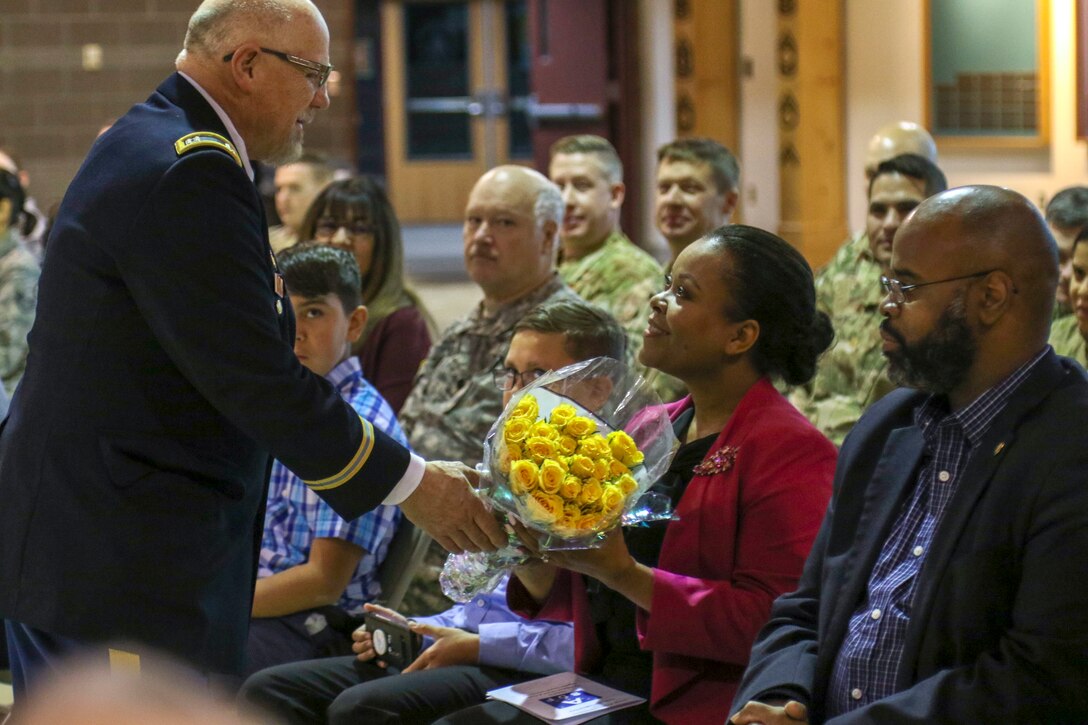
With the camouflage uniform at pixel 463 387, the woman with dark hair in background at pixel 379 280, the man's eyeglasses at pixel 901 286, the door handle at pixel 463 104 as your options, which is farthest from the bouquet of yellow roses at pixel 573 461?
the door handle at pixel 463 104

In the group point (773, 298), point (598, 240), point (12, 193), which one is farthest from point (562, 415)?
point (12, 193)

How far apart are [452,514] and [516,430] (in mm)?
218

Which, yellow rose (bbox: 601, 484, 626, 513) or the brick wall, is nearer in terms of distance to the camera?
yellow rose (bbox: 601, 484, 626, 513)

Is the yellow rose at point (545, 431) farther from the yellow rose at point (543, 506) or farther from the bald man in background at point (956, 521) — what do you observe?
the bald man in background at point (956, 521)

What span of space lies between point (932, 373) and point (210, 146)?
111cm

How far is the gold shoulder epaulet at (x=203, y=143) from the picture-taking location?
6.95ft

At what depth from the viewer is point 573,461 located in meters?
2.13

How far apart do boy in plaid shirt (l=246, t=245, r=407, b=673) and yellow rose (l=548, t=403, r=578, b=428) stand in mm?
743

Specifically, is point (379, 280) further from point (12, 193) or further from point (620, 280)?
point (12, 193)

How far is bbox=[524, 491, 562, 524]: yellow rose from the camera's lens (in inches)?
82.5

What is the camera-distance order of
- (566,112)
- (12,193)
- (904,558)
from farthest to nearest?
(566,112)
(12,193)
(904,558)

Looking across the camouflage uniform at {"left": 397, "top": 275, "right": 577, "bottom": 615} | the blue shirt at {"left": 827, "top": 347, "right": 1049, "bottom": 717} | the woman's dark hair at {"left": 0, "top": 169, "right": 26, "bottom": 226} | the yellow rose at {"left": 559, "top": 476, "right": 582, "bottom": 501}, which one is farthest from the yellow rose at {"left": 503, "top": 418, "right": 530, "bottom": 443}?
the woman's dark hair at {"left": 0, "top": 169, "right": 26, "bottom": 226}

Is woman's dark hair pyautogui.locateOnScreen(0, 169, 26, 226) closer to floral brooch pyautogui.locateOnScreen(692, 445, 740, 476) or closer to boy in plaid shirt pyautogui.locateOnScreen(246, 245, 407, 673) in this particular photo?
boy in plaid shirt pyautogui.locateOnScreen(246, 245, 407, 673)

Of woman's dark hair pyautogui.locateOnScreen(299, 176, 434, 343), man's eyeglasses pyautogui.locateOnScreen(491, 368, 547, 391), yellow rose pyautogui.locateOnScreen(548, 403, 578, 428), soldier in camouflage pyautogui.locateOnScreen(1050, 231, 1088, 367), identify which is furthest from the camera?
woman's dark hair pyautogui.locateOnScreen(299, 176, 434, 343)
